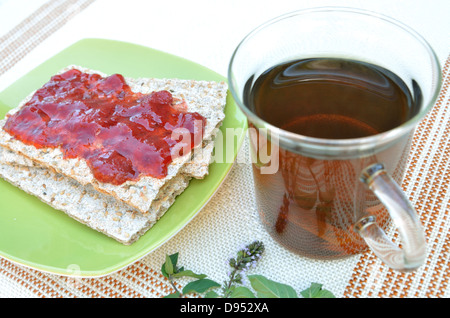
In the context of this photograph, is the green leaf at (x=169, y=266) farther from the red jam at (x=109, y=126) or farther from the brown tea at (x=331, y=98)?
the brown tea at (x=331, y=98)

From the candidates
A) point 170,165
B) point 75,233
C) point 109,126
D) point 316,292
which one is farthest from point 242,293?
point 109,126

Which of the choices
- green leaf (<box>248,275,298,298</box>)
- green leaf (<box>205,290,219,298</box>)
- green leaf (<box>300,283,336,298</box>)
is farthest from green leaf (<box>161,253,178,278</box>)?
green leaf (<box>300,283,336,298</box>)

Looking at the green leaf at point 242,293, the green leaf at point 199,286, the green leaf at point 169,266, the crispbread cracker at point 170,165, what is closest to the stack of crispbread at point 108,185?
the crispbread cracker at point 170,165

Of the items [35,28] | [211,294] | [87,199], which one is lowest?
[211,294]

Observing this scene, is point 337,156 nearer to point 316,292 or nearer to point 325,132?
point 325,132

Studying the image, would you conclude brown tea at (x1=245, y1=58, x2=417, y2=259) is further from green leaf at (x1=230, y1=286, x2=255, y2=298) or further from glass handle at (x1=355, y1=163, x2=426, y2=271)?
green leaf at (x1=230, y1=286, x2=255, y2=298)
